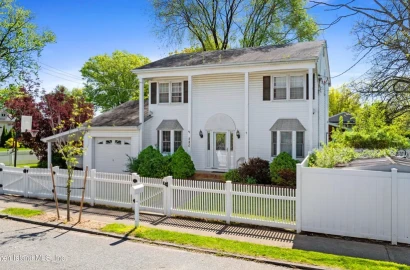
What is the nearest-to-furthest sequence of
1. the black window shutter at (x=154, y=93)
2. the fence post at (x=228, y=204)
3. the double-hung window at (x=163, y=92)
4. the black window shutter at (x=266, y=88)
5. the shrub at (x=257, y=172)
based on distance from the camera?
the fence post at (x=228, y=204) → the shrub at (x=257, y=172) → the black window shutter at (x=266, y=88) → the double-hung window at (x=163, y=92) → the black window shutter at (x=154, y=93)

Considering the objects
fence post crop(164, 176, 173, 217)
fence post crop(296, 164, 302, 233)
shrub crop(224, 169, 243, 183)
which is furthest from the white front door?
fence post crop(296, 164, 302, 233)

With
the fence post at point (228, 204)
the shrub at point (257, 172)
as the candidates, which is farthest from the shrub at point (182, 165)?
the fence post at point (228, 204)

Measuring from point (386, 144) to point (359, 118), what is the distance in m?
3.28

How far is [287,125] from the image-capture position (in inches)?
587

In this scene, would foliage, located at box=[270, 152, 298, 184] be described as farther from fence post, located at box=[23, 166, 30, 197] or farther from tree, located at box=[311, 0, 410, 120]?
fence post, located at box=[23, 166, 30, 197]

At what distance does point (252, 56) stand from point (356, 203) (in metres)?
10.9

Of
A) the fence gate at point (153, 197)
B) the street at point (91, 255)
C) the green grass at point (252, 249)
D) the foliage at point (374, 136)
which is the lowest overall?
the street at point (91, 255)

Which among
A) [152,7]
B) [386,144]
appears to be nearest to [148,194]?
[386,144]

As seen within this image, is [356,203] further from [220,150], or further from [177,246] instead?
[220,150]

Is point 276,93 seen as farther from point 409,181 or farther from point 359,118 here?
point 409,181

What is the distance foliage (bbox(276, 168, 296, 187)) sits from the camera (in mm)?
12969

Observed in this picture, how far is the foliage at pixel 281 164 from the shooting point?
13.7 meters

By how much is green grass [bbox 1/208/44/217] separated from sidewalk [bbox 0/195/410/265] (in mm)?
466

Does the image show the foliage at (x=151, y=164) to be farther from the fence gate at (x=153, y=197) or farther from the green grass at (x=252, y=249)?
→ the green grass at (x=252, y=249)
